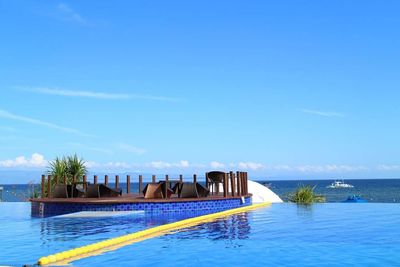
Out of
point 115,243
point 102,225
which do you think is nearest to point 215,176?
point 102,225

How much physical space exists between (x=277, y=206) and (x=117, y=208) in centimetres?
820

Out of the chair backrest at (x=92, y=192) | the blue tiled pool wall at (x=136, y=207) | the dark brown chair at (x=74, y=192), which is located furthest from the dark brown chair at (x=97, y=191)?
the blue tiled pool wall at (x=136, y=207)

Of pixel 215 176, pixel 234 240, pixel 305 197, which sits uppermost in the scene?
pixel 215 176

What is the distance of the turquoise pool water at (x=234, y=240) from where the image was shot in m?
9.79

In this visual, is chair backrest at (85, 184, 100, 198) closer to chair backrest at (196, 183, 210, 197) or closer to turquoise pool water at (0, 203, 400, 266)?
turquoise pool water at (0, 203, 400, 266)

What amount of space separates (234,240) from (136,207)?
22.6 feet

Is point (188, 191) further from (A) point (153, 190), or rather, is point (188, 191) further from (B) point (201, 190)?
(A) point (153, 190)

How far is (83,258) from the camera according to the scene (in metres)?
9.77

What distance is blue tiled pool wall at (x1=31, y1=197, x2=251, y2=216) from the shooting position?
59.7 ft

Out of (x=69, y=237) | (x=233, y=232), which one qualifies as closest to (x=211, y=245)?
(x=233, y=232)

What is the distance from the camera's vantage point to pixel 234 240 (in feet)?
39.9

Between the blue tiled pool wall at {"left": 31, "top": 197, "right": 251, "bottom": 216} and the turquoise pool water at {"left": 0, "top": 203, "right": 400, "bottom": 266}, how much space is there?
679mm

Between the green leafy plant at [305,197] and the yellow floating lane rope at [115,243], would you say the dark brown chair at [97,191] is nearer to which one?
the yellow floating lane rope at [115,243]

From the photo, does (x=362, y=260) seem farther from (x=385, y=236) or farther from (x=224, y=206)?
(x=224, y=206)
